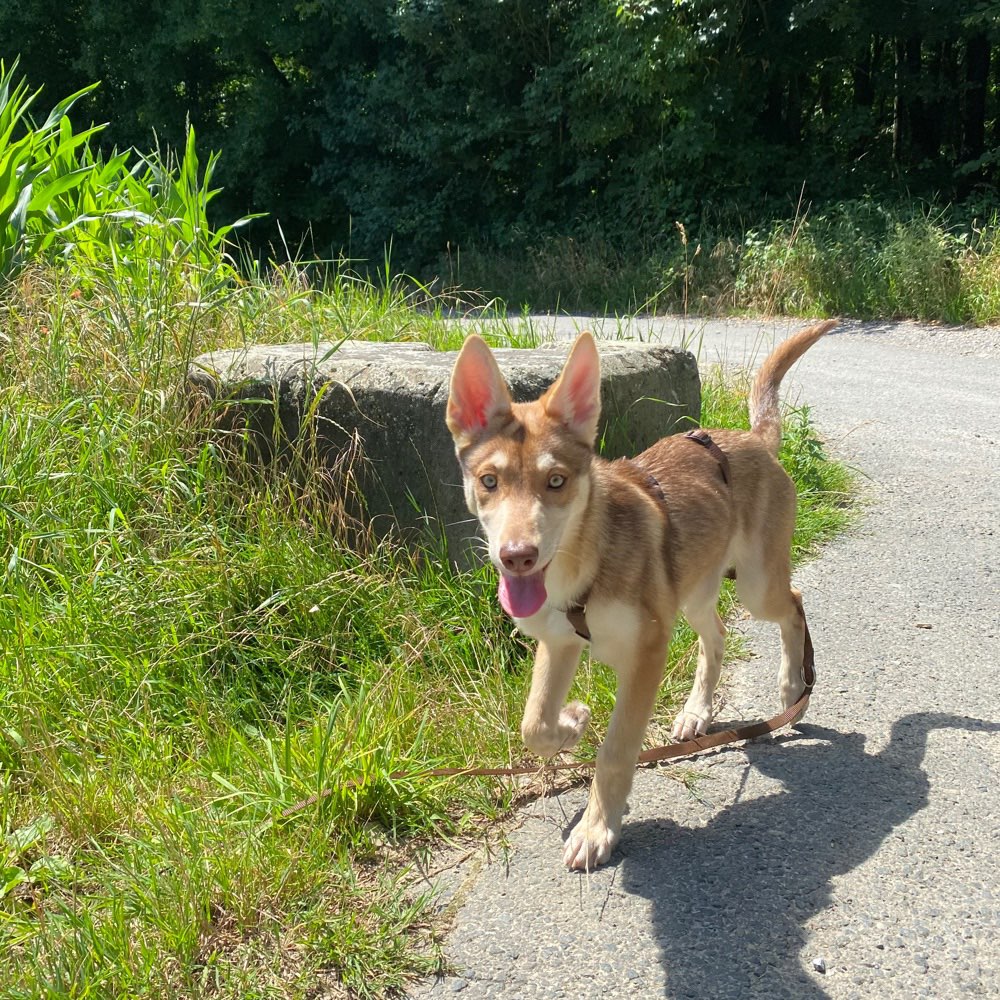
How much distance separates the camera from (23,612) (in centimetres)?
427

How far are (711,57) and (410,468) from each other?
1589 centimetres

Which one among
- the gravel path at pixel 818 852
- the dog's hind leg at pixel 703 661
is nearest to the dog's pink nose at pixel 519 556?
the gravel path at pixel 818 852

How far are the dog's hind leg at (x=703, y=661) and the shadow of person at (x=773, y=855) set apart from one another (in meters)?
0.24

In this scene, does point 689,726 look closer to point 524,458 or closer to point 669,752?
point 669,752

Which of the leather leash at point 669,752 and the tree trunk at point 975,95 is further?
the tree trunk at point 975,95

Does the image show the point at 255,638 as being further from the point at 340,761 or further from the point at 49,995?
the point at 49,995

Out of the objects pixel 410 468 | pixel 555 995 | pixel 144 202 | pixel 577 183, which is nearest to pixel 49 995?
pixel 555 995

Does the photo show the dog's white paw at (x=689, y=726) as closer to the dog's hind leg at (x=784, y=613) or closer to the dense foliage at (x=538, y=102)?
the dog's hind leg at (x=784, y=613)

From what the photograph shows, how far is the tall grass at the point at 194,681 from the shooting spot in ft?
9.45

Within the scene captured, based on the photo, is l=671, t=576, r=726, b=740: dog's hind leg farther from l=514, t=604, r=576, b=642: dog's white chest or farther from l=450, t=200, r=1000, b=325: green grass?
l=450, t=200, r=1000, b=325: green grass

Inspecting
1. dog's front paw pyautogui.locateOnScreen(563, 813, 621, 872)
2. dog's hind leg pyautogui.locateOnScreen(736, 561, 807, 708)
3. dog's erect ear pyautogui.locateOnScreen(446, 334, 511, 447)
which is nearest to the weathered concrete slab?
dog's erect ear pyautogui.locateOnScreen(446, 334, 511, 447)

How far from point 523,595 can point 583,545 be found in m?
0.36

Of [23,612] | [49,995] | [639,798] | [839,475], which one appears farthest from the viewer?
[839,475]

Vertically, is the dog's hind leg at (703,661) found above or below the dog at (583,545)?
below
